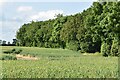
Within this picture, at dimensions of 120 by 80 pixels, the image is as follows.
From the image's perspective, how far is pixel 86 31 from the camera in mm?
62406

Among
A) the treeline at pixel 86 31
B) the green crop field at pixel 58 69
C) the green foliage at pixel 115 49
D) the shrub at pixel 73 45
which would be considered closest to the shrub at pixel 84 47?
the treeline at pixel 86 31

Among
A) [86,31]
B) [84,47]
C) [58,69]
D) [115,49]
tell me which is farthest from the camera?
[84,47]

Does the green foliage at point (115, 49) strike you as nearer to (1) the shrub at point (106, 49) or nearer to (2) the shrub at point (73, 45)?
(1) the shrub at point (106, 49)

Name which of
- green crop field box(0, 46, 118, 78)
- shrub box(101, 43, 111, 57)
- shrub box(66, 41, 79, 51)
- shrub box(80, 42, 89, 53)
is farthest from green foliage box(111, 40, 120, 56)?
green crop field box(0, 46, 118, 78)

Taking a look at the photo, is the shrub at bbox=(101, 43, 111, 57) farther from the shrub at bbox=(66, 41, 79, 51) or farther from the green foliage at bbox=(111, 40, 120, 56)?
the shrub at bbox=(66, 41, 79, 51)

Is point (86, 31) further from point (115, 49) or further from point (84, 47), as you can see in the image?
point (115, 49)

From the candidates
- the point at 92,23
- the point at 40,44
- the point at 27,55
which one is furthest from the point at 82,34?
the point at 40,44

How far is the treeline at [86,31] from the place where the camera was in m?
50.8

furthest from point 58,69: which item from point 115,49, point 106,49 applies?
point 106,49

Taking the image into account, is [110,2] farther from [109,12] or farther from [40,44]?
[40,44]

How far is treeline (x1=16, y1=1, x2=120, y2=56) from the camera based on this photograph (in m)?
50.8

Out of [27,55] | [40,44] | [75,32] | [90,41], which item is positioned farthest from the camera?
[40,44]

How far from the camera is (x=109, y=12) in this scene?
52.3 meters

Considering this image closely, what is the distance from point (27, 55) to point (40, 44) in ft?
135
